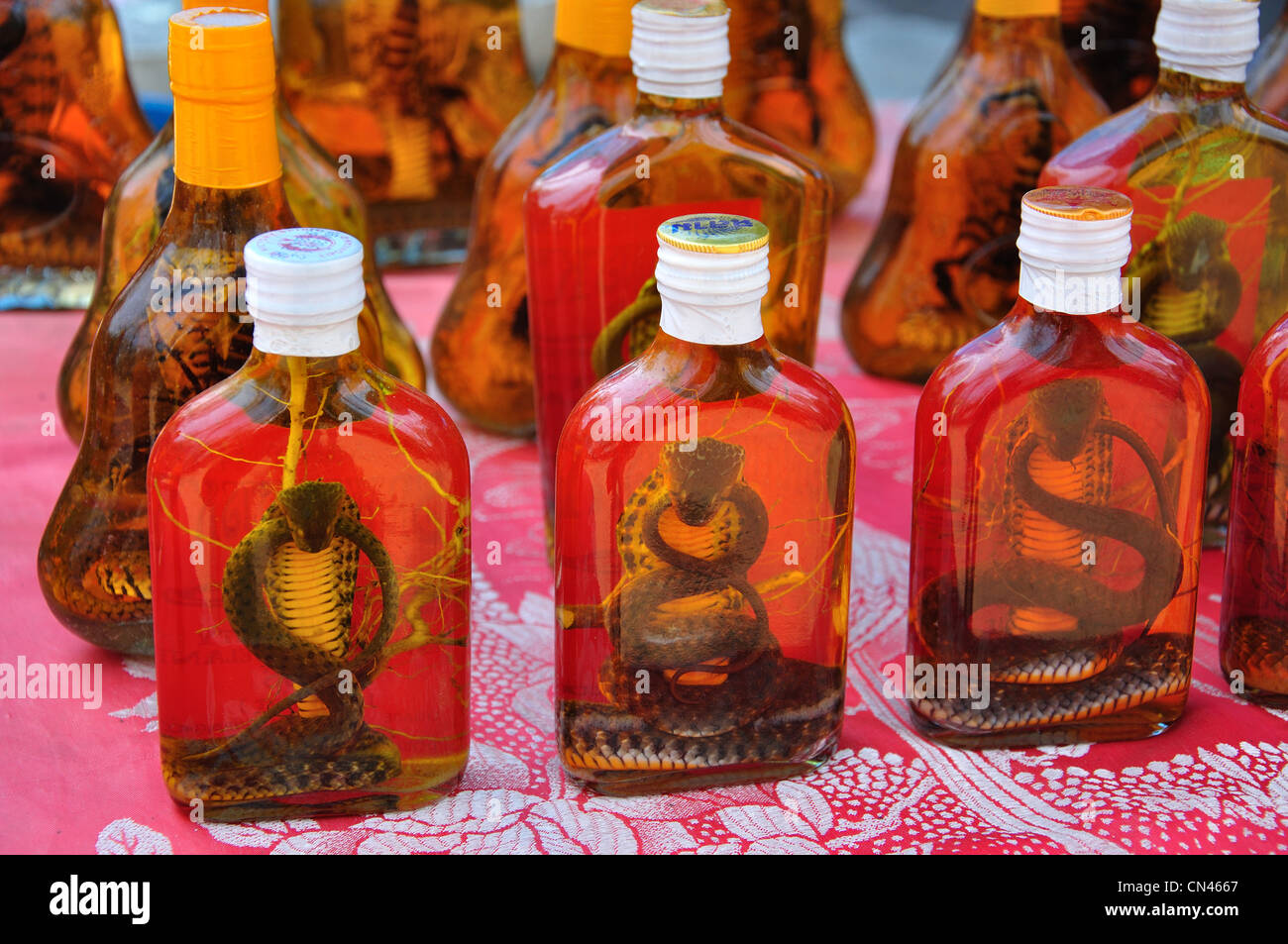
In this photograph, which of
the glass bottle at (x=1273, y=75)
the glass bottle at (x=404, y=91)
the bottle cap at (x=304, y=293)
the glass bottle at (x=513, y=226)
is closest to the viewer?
the bottle cap at (x=304, y=293)

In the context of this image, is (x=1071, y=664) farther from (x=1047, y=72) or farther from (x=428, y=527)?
(x=1047, y=72)

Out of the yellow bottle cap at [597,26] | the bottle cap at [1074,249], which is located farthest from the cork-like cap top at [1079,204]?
the yellow bottle cap at [597,26]

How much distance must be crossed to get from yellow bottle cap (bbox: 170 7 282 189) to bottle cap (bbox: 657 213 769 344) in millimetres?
136

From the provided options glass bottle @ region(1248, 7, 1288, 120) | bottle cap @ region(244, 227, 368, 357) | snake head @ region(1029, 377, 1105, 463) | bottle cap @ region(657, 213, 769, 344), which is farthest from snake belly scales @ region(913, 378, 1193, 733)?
glass bottle @ region(1248, 7, 1288, 120)

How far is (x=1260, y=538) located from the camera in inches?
23.1

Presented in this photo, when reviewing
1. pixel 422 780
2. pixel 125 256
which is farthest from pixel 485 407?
pixel 422 780

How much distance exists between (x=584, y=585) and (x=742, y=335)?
0.09 m

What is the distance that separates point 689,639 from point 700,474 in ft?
0.17

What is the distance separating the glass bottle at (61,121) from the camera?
829mm

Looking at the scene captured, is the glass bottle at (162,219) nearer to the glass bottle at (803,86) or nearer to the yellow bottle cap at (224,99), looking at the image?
the yellow bottle cap at (224,99)

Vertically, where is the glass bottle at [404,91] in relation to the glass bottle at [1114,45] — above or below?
below

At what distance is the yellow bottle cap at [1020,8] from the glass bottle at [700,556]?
0.30 meters

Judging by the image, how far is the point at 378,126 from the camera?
3.09ft

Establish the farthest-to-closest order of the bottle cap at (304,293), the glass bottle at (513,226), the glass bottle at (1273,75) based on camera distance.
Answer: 1. the glass bottle at (1273,75)
2. the glass bottle at (513,226)
3. the bottle cap at (304,293)
